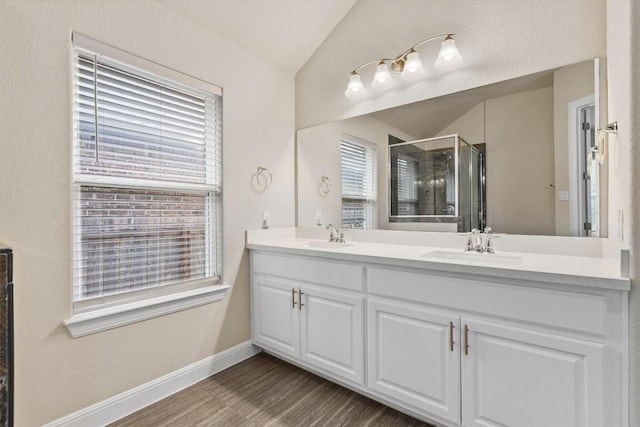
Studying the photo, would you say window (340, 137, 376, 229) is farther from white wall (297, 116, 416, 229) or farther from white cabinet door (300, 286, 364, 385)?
white cabinet door (300, 286, 364, 385)

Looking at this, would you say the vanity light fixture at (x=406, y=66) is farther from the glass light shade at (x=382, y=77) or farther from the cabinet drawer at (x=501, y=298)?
the cabinet drawer at (x=501, y=298)

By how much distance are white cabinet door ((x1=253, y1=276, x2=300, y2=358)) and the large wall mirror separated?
0.72m

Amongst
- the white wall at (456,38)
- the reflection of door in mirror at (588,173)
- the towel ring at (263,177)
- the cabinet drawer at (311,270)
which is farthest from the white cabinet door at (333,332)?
the white wall at (456,38)

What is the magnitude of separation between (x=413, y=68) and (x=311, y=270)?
146 cm

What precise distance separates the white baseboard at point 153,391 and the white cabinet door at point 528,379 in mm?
1565

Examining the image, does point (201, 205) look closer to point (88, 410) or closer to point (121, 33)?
point (121, 33)

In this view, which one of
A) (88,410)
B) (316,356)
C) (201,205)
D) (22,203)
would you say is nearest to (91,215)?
(22,203)

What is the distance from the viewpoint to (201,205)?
7.15 ft

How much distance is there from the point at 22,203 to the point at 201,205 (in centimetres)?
91

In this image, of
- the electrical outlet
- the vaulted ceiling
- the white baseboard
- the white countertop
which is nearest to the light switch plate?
the white countertop

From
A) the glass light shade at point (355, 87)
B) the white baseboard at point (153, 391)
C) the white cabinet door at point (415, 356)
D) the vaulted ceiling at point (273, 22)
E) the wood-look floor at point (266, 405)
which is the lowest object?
the wood-look floor at point (266, 405)

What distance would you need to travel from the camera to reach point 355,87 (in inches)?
92.4

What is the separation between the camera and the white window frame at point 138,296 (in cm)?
162

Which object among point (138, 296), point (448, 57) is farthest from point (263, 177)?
point (448, 57)
